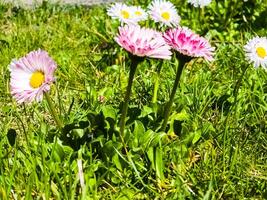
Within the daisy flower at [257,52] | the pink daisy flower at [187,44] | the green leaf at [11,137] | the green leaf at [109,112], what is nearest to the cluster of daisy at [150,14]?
the daisy flower at [257,52]

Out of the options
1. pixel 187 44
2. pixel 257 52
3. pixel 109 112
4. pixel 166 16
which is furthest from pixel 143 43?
pixel 166 16

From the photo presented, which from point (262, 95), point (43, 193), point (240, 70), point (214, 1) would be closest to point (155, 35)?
point (43, 193)

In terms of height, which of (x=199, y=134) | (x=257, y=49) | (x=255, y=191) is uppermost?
(x=257, y=49)

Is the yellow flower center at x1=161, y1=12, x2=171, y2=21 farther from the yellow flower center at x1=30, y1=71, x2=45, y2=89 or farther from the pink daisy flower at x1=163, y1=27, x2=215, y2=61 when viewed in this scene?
the yellow flower center at x1=30, y1=71, x2=45, y2=89

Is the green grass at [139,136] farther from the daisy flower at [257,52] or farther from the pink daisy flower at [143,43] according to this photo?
the pink daisy flower at [143,43]

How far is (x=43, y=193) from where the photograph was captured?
1.92 meters

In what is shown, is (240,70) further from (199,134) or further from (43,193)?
(43,193)

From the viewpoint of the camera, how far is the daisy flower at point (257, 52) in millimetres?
2492

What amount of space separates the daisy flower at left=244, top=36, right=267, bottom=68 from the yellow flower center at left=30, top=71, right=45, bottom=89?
37.9 inches

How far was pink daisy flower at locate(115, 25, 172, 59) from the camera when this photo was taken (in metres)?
1.83

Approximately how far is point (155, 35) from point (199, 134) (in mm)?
508

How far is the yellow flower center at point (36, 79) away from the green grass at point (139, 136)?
20cm

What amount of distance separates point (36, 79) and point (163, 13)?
101 cm

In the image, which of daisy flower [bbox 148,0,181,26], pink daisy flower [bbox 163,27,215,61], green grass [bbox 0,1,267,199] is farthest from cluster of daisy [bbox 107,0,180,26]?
pink daisy flower [bbox 163,27,215,61]
